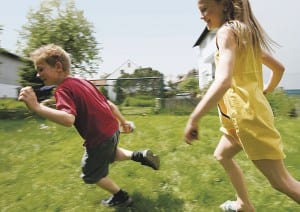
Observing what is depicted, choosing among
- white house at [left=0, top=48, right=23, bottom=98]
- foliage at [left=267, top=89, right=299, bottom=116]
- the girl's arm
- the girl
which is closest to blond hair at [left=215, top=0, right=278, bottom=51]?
the girl

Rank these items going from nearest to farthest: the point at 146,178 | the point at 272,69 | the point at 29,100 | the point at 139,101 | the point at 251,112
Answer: the point at 251,112, the point at 29,100, the point at 272,69, the point at 146,178, the point at 139,101

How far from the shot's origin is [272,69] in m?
3.12

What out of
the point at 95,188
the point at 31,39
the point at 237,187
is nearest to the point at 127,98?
the point at 95,188

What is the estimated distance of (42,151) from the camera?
6.62 meters

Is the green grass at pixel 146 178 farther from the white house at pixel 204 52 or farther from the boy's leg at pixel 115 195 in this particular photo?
the white house at pixel 204 52

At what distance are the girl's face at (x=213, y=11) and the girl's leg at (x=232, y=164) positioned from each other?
1.01 metres

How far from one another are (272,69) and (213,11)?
2.69 ft

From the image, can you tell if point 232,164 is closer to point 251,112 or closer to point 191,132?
point 251,112

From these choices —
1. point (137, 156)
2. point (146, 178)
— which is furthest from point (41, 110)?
point (146, 178)

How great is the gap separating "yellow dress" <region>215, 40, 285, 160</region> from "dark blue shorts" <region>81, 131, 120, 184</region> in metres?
1.47

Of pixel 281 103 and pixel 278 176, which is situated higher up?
pixel 278 176

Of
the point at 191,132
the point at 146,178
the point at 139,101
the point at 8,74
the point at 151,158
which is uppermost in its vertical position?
the point at 191,132

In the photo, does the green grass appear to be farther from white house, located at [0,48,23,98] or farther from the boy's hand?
white house, located at [0,48,23,98]

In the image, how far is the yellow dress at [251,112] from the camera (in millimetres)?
2572
